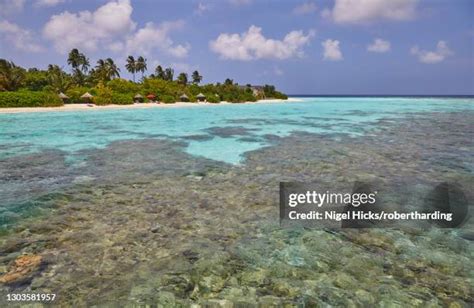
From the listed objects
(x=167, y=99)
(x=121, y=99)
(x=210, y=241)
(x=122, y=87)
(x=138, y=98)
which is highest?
(x=122, y=87)

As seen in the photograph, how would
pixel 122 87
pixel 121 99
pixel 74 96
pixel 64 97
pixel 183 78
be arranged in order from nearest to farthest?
pixel 64 97 → pixel 74 96 → pixel 121 99 → pixel 122 87 → pixel 183 78

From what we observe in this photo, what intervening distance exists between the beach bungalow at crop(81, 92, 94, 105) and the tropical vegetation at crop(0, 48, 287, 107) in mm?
640

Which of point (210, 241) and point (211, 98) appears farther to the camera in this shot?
point (211, 98)

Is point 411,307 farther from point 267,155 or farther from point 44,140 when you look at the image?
point 44,140

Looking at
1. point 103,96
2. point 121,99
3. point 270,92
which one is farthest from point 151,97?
point 270,92

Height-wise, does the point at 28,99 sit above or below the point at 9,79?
below

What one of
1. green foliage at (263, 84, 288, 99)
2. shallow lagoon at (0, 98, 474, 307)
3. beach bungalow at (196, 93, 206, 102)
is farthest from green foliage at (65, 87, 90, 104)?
green foliage at (263, 84, 288, 99)

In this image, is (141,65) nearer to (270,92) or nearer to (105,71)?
(105,71)

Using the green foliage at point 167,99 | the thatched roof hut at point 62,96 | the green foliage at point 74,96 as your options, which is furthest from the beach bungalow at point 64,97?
the green foliage at point 167,99

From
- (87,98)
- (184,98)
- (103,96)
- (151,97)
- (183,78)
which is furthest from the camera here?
(183,78)

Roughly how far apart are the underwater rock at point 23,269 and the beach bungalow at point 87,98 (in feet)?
160

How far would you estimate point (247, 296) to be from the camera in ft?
12.4

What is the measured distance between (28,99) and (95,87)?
16.2m

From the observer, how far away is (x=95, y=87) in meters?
54.1
